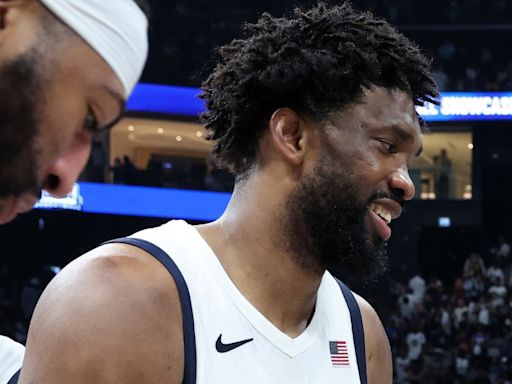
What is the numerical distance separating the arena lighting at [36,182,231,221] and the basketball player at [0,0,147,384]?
16530mm

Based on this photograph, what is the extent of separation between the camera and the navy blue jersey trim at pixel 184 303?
6.94 ft

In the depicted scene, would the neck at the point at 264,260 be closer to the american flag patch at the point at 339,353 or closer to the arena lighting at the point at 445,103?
the american flag patch at the point at 339,353

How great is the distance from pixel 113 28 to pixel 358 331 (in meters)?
1.65

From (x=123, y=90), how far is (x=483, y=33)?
64.5ft

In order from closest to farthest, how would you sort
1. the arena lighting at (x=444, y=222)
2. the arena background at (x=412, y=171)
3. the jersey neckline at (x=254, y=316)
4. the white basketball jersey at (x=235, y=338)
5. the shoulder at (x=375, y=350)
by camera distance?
the white basketball jersey at (x=235, y=338), the jersey neckline at (x=254, y=316), the shoulder at (x=375, y=350), the arena background at (x=412, y=171), the arena lighting at (x=444, y=222)

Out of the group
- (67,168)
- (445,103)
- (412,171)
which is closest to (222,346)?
(67,168)

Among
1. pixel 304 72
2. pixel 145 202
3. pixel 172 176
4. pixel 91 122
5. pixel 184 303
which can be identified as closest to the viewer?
pixel 91 122

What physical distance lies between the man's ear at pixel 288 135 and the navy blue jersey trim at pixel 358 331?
0.47m

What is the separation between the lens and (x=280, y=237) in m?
2.41

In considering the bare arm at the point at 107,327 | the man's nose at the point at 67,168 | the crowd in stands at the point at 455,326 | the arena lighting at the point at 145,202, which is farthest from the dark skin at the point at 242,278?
the arena lighting at the point at 145,202

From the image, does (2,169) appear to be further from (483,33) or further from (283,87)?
(483,33)

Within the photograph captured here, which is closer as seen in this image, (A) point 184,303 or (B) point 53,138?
(B) point 53,138

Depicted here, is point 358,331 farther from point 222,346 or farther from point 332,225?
point 222,346

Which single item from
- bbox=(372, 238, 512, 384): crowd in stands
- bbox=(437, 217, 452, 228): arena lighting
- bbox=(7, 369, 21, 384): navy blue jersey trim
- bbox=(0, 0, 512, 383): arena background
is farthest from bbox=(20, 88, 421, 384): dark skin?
bbox=(437, 217, 452, 228): arena lighting
